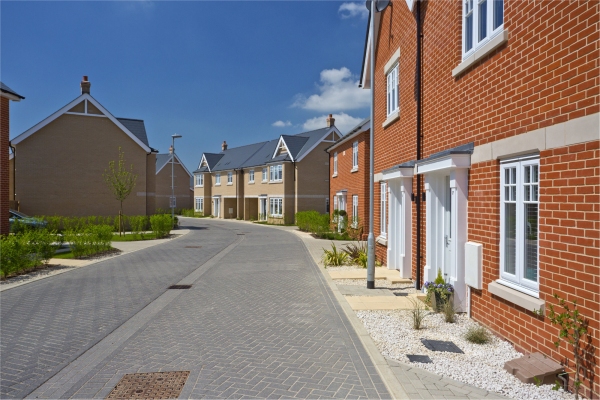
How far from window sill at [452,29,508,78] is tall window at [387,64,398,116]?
14.9ft

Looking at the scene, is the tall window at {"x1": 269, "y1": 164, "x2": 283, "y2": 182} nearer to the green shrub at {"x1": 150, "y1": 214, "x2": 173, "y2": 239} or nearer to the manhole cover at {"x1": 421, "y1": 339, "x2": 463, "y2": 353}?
the green shrub at {"x1": 150, "y1": 214, "x2": 173, "y2": 239}

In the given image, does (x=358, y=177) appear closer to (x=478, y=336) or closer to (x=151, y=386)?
(x=478, y=336)

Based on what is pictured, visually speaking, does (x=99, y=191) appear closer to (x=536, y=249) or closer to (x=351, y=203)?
(x=351, y=203)

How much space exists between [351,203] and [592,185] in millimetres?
20444

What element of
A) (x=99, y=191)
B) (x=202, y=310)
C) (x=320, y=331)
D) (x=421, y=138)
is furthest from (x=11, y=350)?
(x=99, y=191)

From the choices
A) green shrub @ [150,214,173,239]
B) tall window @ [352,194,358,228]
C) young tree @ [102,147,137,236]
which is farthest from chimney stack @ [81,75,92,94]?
tall window @ [352,194,358,228]

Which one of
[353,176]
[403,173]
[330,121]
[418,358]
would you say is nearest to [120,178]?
[353,176]

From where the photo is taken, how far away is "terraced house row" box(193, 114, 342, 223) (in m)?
39.7

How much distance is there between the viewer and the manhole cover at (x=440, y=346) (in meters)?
5.98

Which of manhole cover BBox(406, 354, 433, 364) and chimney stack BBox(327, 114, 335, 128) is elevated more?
chimney stack BBox(327, 114, 335, 128)

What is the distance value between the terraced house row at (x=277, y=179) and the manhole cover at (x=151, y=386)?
112 feet

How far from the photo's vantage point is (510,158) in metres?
6.07

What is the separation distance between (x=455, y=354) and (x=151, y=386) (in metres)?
3.90

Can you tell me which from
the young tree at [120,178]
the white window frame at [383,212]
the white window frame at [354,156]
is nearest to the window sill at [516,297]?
the white window frame at [383,212]
